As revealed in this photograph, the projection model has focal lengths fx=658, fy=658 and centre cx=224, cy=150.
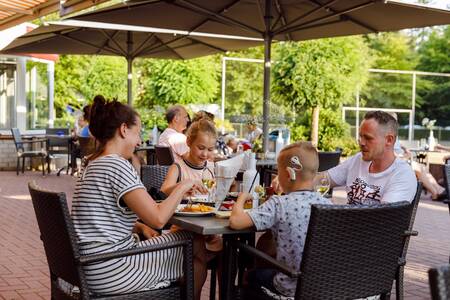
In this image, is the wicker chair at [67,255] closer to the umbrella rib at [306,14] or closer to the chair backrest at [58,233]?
the chair backrest at [58,233]

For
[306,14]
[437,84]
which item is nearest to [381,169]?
[306,14]

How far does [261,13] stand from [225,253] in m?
4.84

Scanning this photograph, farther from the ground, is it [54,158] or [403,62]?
[403,62]

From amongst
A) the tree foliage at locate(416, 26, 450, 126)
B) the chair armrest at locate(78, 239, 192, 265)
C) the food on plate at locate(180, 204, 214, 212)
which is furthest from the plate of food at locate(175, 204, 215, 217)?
the tree foliage at locate(416, 26, 450, 126)

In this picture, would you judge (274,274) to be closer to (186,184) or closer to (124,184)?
(186,184)

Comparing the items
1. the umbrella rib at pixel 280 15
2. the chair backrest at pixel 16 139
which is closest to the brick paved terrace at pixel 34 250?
the chair backrest at pixel 16 139

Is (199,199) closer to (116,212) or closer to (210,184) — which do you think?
(210,184)

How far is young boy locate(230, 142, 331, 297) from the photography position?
9.21 ft

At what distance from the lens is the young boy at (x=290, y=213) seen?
281 centimetres

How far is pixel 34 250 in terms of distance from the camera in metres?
6.01

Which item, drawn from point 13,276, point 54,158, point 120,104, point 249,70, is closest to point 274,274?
point 120,104

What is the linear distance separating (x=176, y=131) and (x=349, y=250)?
478 cm

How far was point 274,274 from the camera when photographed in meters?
2.92

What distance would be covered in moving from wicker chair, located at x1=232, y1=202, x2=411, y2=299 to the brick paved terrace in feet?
0.79
